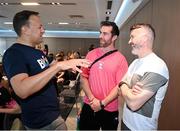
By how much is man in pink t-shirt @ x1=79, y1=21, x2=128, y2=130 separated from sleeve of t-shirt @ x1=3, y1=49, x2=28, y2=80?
96 cm

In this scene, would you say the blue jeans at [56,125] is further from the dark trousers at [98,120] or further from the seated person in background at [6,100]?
the seated person in background at [6,100]

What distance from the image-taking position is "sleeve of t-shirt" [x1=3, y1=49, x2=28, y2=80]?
1.59 metres

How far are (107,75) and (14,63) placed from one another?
1.07 metres

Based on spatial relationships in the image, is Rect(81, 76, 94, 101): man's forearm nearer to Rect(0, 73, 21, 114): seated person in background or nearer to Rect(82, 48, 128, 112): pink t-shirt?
Rect(82, 48, 128, 112): pink t-shirt

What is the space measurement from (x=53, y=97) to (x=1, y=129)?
1111mm

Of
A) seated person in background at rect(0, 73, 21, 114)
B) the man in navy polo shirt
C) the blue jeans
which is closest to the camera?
the man in navy polo shirt

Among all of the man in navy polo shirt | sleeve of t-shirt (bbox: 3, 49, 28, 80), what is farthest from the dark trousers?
sleeve of t-shirt (bbox: 3, 49, 28, 80)

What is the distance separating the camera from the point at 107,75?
246cm

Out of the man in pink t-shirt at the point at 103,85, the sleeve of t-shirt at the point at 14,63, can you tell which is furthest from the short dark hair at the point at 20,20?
the man in pink t-shirt at the point at 103,85

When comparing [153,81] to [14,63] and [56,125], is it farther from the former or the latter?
[14,63]

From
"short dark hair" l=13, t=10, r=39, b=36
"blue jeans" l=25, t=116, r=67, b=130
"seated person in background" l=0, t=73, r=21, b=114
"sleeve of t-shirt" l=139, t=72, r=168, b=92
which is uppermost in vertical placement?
"short dark hair" l=13, t=10, r=39, b=36

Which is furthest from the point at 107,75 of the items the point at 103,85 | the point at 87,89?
the point at 87,89

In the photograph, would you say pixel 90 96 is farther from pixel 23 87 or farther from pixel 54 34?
pixel 54 34

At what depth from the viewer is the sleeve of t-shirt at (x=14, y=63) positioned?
1.59 m
